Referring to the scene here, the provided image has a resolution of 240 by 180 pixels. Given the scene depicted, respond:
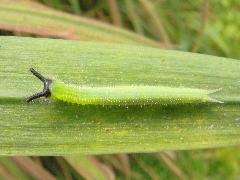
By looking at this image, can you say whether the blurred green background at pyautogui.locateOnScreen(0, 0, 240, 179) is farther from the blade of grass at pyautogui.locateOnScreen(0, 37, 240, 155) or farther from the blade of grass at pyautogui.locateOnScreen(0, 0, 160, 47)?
the blade of grass at pyautogui.locateOnScreen(0, 37, 240, 155)

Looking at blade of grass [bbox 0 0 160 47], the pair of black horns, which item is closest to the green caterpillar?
the pair of black horns

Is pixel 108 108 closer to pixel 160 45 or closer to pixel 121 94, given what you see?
pixel 121 94

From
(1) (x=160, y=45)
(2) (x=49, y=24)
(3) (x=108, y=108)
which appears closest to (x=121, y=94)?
(3) (x=108, y=108)

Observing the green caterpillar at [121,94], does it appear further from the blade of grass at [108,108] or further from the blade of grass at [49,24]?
the blade of grass at [49,24]

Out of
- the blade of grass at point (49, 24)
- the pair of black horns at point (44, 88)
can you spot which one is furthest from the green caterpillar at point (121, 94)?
the blade of grass at point (49, 24)

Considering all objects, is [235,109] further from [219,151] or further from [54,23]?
[219,151]

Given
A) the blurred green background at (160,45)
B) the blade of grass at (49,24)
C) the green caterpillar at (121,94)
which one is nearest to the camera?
the green caterpillar at (121,94)

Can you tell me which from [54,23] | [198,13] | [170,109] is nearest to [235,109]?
[170,109]

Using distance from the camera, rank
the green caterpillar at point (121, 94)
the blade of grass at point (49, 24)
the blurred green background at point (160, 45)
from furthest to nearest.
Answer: the blurred green background at point (160, 45)
the blade of grass at point (49, 24)
the green caterpillar at point (121, 94)
